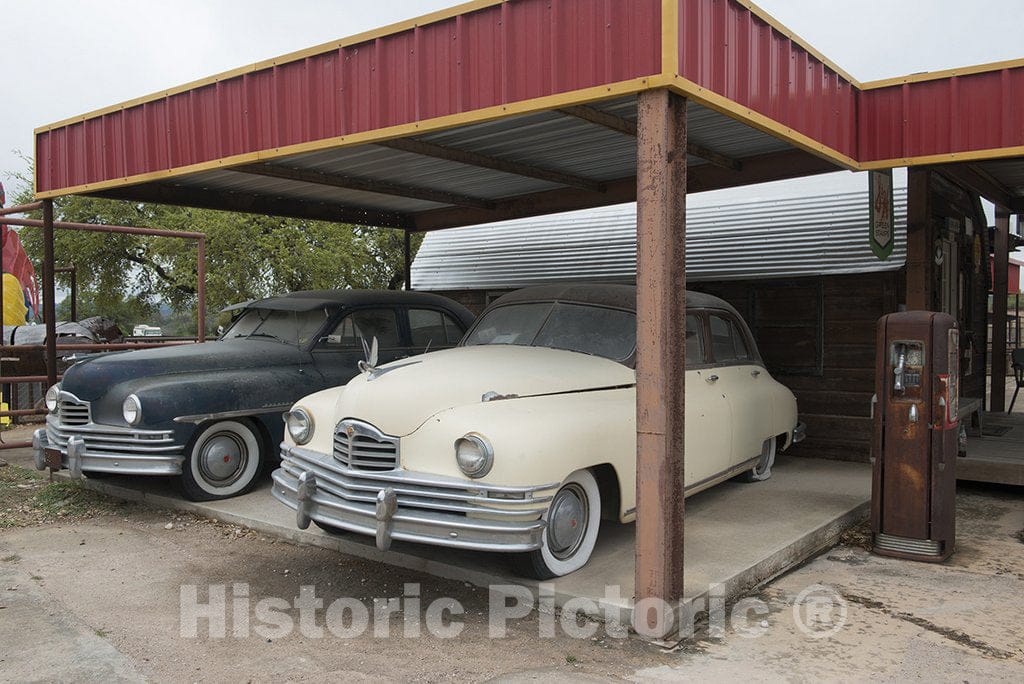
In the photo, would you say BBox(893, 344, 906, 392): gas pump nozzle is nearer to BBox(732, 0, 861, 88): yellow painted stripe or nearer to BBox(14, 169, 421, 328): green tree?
BBox(732, 0, 861, 88): yellow painted stripe

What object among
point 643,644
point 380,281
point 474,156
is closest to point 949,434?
point 643,644

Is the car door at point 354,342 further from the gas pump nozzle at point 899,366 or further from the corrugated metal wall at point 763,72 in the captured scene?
the gas pump nozzle at point 899,366

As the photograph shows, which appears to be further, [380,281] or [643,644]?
[380,281]

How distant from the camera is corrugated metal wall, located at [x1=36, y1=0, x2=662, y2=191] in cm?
441

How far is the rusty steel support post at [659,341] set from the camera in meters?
4.26

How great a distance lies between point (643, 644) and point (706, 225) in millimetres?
6172

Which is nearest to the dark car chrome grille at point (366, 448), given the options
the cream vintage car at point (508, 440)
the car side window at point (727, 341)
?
the cream vintage car at point (508, 440)

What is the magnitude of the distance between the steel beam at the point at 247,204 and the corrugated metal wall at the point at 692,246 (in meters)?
1.50

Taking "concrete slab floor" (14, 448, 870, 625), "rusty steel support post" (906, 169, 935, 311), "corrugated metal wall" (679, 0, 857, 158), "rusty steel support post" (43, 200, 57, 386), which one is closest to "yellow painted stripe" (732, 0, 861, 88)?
"corrugated metal wall" (679, 0, 857, 158)

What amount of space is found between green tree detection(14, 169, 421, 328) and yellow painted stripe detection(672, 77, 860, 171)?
669 inches

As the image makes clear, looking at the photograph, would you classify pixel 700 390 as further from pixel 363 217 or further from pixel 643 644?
pixel 363 217

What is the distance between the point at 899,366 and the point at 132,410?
5718 mm

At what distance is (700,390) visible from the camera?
20.1 feet

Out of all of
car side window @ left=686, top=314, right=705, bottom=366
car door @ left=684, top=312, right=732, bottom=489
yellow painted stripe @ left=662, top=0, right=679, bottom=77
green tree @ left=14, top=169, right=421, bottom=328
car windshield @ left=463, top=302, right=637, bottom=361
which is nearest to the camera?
yellow painted stripe @ left=662, top=0, right=679, bottom=77
